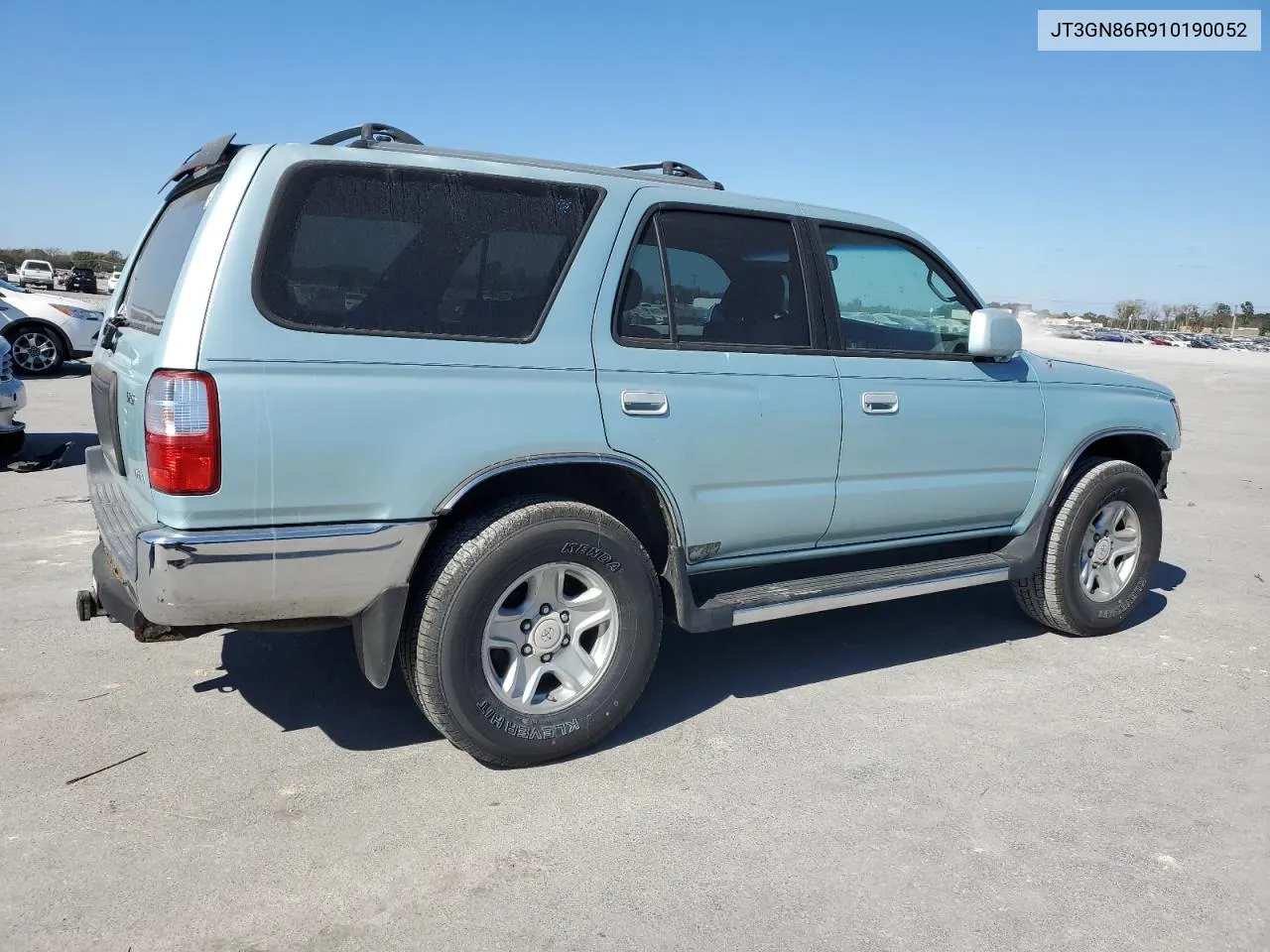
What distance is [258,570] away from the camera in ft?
9.93

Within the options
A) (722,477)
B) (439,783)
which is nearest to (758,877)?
(439,783)

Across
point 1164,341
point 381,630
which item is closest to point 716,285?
point 381,630

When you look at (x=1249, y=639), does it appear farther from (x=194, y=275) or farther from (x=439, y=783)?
(x=194, y=275)

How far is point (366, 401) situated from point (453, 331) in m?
0.40

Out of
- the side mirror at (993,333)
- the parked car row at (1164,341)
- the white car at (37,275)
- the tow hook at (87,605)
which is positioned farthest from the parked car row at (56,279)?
the parked car row at (1164,341)

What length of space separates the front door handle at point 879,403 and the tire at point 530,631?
1.18m

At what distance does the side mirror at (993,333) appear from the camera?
4.46m

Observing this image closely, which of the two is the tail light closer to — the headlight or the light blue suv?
the light blue suv

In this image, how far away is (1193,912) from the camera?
278cm

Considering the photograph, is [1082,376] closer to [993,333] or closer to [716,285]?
[993,333]

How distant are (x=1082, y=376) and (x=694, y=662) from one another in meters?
2.35

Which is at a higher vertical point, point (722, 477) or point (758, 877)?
point (722, 477)

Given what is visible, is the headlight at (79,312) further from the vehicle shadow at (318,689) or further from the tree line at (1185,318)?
the tree line at (1185,318)

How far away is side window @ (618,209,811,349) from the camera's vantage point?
148 inches
